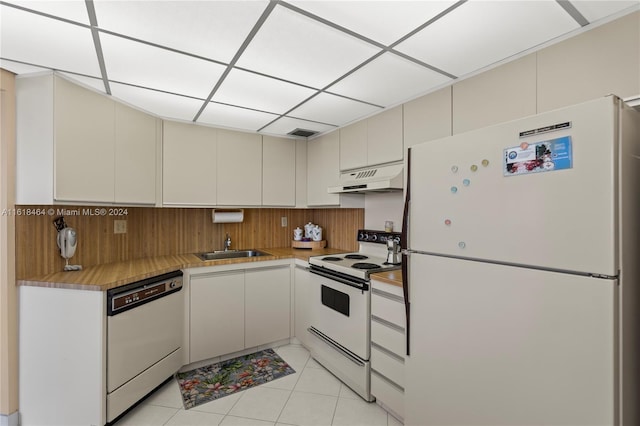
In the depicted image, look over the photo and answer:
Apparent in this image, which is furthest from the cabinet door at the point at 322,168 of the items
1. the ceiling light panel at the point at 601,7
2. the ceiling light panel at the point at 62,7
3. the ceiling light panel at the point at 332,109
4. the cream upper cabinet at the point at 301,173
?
the ceiling light panel at the point at 62,7

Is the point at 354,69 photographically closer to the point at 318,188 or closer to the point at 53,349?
the point at 318,188

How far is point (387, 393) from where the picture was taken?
1.91 metres

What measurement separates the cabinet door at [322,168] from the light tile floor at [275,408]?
65.2 inches

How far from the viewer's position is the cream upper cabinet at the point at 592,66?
123 cm

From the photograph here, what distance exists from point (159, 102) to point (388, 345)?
7.97 ft

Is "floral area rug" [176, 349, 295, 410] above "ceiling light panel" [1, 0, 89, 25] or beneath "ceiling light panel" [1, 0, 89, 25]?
beneath

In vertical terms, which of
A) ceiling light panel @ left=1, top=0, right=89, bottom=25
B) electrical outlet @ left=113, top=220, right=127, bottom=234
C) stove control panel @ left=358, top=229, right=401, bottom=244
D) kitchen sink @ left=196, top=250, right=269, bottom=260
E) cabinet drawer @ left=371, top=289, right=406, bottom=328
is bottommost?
cabinet drawer @ left=371, top=289, right=406, bottom=328

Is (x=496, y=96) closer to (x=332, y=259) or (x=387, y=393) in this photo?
(x=332, y=259)

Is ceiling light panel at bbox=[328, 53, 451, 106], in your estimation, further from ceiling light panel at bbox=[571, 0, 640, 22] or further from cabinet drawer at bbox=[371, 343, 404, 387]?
cabinet drawer at bbox=[371, 343, 404, 387]

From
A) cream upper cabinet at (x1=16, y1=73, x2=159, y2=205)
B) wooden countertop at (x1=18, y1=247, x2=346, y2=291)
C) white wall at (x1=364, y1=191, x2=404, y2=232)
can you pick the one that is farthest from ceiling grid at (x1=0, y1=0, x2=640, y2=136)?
wooden countertop at (x1=18, y1=247, x2=346, y2=291)

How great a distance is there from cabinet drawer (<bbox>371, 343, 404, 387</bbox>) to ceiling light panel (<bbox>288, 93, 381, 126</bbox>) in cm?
181

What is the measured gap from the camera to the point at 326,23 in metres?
1.33

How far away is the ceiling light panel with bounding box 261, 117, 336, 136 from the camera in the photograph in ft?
9.00

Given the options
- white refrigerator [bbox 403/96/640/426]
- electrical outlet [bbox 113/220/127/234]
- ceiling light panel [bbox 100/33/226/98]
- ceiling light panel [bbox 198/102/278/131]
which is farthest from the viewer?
electrical outlet [bbox 113/220/127/234]
